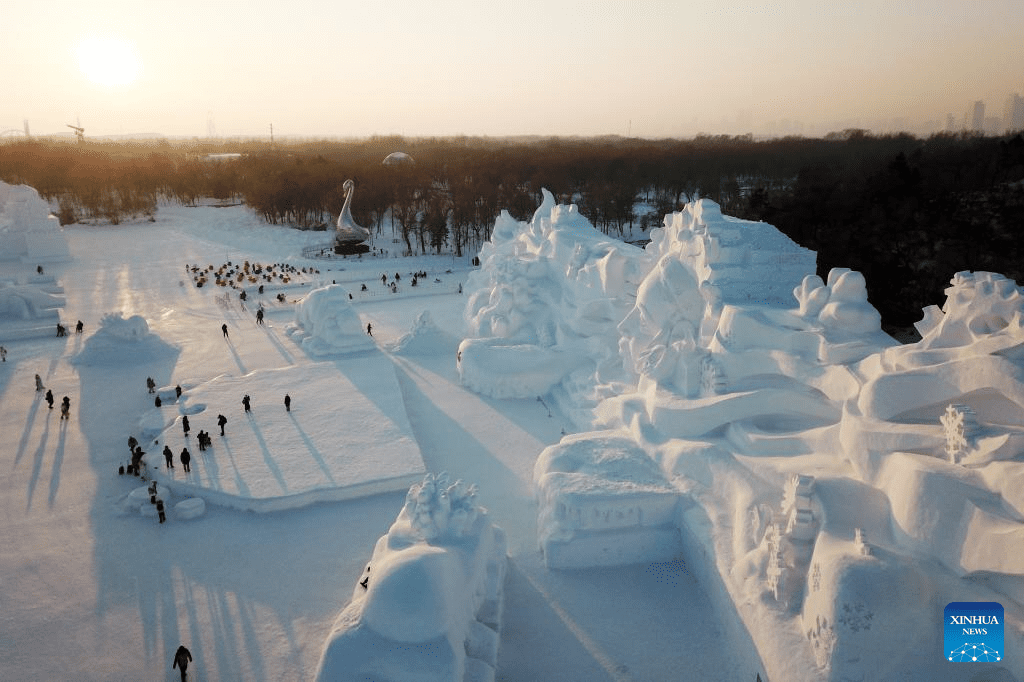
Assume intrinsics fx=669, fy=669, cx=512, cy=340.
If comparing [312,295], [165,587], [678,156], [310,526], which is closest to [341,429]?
[310,526]

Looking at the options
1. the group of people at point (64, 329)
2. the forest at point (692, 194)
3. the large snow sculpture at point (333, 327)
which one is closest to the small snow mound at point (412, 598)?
the large snow sculpture at point (333, 327)

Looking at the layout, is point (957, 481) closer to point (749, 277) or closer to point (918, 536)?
point (918, 536)

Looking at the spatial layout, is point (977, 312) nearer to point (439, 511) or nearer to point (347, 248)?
point (439, 511)

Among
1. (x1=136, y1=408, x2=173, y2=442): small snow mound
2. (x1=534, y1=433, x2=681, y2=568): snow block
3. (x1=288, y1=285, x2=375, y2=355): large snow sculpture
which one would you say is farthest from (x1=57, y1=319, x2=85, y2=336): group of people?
(x1=534, y1=433, x2=681, y2=568): snow block

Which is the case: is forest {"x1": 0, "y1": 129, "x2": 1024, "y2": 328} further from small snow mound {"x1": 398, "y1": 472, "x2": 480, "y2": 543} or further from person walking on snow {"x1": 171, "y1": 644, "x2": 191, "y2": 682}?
person walking on snow {"x1": 171, "y1": 644, "x2": 191, "y2": 682}

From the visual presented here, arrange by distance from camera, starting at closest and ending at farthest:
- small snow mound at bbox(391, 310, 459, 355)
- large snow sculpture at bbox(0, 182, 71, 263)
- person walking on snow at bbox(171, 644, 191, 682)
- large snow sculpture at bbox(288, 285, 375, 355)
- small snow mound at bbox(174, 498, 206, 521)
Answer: person walking on snow at bbox(171, 644, 191, 682) < small snow mound at bbox(174, 498, 206, 521) < small snow mound at bbox(391, 310, 459, 355) < large snow sculpture at bbox(288, 285, 375, 355) < large snow sculpture at bbox(0, 182, 71, 263)

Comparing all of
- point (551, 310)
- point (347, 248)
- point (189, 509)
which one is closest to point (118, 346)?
point (189, 509)

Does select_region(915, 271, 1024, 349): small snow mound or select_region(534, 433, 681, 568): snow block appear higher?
select_region(915, 271, 1024, 349): small snow mound
